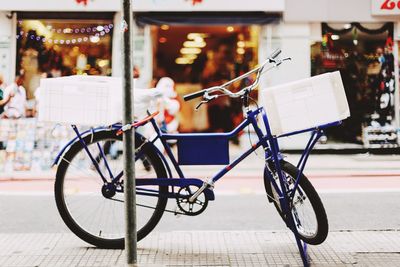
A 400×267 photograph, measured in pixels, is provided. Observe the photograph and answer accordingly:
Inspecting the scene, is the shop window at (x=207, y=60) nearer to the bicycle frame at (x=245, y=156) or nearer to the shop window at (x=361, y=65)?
the shop window at (x=361, y=65)

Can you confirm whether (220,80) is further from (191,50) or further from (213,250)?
(213,250)

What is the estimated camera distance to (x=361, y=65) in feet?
47.6

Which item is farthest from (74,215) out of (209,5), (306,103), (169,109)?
(209,5)

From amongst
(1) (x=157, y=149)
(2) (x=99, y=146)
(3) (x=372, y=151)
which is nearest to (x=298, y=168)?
(1) (x=157, y=149)

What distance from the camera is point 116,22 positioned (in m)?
14.3

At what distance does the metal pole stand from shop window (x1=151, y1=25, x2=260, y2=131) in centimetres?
1098

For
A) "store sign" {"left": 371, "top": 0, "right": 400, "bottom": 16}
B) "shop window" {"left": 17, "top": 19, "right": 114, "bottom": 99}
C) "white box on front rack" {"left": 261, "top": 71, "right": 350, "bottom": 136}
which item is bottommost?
"white box on front rack" {"left": 261, "top": 71, "right": 350, "bottom": 136}

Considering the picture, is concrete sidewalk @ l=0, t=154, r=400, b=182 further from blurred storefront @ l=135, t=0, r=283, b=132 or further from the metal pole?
the metal pole

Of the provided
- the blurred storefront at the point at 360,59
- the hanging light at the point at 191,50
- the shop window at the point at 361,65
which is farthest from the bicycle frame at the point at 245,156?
the hanging light at the point at 191,50

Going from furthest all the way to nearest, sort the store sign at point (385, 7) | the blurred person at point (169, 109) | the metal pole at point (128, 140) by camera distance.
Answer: the store sign at point (385, 7), the blurred person at point (169, 109), the metal pole at point (128, 140)

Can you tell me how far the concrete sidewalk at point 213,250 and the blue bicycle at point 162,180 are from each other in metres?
0.21

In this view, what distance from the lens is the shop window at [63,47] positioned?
1433 cm

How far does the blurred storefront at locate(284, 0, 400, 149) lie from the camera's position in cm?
1422

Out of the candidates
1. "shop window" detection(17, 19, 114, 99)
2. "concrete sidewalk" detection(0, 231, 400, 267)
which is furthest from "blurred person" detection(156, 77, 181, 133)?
"concrete sidewalk" detection(0, 231, 400, 267)
